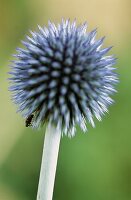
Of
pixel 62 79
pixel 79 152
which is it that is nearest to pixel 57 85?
pixel 62 79

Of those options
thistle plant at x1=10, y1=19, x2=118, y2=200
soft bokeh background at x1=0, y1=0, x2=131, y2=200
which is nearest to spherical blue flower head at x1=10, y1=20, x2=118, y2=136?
thistle plant at x1=10, y1=19, x2=118, y2=200

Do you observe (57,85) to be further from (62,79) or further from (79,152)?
(79,152)

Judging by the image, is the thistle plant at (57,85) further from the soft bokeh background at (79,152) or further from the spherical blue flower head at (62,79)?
the soft bokeh background at (79,152)

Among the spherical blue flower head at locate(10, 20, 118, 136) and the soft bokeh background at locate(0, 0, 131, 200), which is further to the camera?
the soft bokeh background at locate(0, 0, 131, 200)

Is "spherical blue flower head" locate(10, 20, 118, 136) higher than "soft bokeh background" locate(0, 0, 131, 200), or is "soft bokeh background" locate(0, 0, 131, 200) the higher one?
"soft bokeh background" locate(0, 0, 131, 200)

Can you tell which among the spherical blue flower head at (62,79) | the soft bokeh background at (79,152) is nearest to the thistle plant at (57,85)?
the spherical blue flower head at (62,79)

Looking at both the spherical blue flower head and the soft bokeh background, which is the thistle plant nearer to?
the spherical blue flower head
